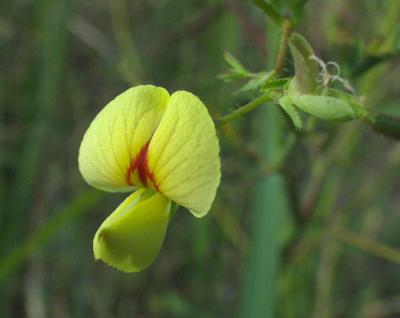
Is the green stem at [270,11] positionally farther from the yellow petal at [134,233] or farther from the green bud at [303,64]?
the yellow petal at [134,233]

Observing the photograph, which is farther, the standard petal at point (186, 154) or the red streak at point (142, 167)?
the red streak at point (142, 167)

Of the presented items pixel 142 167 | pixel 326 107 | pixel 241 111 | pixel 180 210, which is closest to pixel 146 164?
pixel 142 167

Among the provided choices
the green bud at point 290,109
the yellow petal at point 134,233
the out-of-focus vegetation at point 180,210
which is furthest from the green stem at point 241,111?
the out-of-focus vegetation at point 180,210

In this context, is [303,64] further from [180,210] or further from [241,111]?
[180,210]

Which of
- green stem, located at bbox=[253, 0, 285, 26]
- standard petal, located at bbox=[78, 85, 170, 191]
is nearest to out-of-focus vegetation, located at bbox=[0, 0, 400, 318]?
green stem, located at bbox=[253, 0, 285, 26]

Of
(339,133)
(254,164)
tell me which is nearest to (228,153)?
(254,164)

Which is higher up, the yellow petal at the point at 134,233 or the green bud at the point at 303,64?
the green bud at the point at 303,64

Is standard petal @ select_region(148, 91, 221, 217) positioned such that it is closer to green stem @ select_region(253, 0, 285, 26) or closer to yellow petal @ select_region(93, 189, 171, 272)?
yellow petal @ select_region(93, 189, 171, 272)

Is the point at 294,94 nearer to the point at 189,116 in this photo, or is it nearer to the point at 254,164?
the point at 189,116
